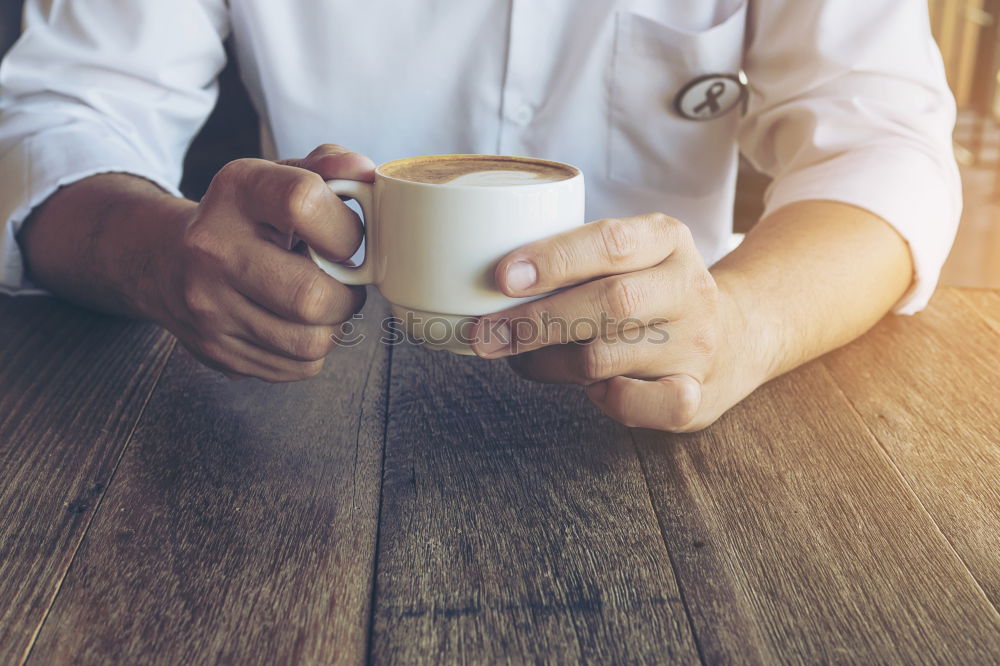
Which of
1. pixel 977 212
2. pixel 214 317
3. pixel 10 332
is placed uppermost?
pixel 214 317

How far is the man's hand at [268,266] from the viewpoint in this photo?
537mm

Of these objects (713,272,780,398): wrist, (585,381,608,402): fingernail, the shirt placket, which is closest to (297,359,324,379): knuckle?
(585,381,608,402): fingernail

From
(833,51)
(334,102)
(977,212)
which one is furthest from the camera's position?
(977,212)

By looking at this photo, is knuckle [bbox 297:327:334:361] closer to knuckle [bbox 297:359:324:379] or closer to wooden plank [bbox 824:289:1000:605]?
knuckle [bbox 297:359:324:379]

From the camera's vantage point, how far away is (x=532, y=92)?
3.51ft

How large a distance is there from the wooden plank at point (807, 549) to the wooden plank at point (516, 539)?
2 centimetres

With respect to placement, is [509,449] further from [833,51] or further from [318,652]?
[833,51]

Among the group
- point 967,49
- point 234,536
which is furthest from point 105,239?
point 967,49

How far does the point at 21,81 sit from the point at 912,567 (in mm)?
1016

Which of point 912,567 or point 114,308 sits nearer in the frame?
point 912,567

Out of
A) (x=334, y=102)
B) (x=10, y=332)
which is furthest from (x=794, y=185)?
(x=10, y=332)

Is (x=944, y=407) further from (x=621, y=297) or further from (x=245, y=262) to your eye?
(x=245, y=262)

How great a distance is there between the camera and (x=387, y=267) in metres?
0.53

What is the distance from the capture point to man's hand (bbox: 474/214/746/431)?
51cm
